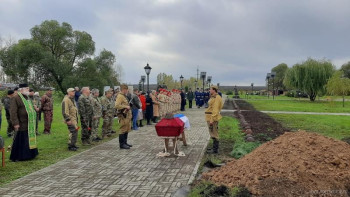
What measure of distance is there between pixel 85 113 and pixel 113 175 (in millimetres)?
4118

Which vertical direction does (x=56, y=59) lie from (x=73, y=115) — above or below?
above

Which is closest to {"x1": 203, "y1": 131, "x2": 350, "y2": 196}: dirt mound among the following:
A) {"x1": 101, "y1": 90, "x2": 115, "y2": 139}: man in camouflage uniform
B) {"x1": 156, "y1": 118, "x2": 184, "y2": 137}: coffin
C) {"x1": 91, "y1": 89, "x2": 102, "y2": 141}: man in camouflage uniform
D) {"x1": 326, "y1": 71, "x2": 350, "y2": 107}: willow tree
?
{"x1": 156, "y1": 118, "x2": 184, "y2": 137}: coffin

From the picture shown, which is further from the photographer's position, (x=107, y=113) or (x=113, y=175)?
(x=107, y=113)

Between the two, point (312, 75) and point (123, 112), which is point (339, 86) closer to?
point (312, 75)

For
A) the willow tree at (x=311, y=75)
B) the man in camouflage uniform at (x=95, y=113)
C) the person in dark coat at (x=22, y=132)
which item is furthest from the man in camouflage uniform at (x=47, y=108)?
the willow tree at (x=311, y=75)

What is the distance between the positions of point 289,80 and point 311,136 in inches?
1800

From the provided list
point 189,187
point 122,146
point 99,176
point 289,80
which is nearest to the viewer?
point 189,187

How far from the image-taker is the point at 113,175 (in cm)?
691

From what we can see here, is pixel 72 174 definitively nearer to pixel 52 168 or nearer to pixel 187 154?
pixel 52 168

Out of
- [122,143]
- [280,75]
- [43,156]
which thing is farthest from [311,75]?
[280,75]

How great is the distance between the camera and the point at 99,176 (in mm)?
6828

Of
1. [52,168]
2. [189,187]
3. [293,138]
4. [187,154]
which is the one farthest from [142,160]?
[293,138]

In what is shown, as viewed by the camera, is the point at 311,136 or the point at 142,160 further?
the point at 142,160

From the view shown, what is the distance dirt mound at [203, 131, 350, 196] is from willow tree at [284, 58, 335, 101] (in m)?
43.5
